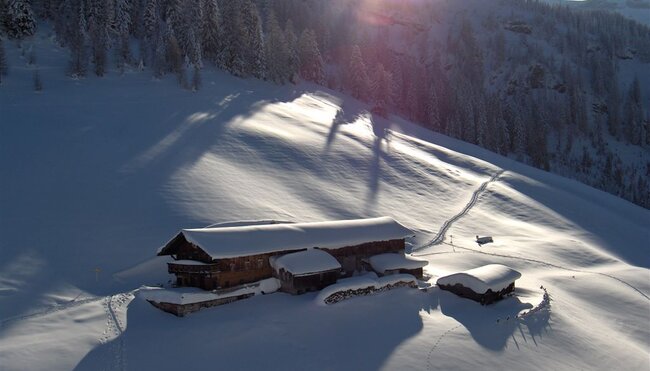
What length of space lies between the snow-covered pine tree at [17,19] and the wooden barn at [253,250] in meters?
49.5

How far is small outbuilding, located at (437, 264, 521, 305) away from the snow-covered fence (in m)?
1.79

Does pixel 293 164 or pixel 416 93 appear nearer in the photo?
pixel 293 164

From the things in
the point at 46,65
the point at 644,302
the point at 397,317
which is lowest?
the point at 644,302

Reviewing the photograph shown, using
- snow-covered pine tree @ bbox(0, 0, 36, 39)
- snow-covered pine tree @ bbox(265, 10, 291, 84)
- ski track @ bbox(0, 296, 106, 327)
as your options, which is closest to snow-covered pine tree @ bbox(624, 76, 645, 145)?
snow-covered pine tree @ bbox(265, 10, 291, 84)

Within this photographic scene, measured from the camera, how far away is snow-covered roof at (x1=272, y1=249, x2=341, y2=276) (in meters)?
21.4

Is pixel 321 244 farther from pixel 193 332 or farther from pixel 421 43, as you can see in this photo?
pixel 421 43

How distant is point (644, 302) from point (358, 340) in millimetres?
18163

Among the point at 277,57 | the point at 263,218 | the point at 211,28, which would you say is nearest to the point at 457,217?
the point at 263,218

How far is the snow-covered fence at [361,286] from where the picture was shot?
21219mm

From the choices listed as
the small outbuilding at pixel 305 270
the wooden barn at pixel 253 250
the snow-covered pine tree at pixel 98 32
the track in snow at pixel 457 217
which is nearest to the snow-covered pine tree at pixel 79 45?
the snow-covered pine tree at pixel 98 32

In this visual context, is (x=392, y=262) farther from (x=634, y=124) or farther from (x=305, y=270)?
(x=634, y=124)

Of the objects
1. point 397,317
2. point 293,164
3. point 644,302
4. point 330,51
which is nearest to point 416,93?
point 330,51

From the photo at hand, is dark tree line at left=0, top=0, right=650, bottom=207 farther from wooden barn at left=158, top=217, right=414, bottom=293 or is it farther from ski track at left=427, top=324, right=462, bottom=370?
ski track at left=427, top=324, right=462, bottom=370

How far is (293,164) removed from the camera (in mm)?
42531
